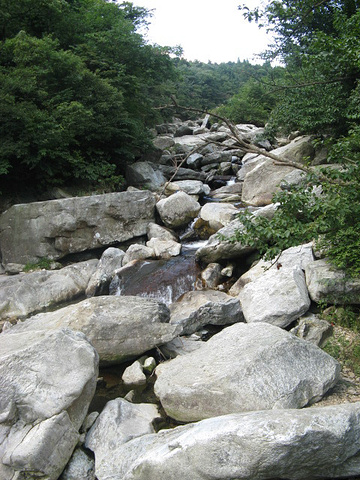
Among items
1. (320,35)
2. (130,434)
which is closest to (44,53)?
(320,35)

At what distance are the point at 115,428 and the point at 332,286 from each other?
3543mm

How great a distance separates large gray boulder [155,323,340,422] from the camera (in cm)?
345

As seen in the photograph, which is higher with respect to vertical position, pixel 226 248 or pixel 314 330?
pixel 226 248

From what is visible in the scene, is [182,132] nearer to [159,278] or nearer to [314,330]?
[159,278]

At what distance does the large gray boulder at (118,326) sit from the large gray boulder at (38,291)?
2301 millimetres

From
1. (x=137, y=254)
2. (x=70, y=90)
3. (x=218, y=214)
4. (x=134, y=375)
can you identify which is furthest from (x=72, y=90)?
(x=134, y=375)

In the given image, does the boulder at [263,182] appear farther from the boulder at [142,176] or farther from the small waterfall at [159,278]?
the boulder at [142,176]

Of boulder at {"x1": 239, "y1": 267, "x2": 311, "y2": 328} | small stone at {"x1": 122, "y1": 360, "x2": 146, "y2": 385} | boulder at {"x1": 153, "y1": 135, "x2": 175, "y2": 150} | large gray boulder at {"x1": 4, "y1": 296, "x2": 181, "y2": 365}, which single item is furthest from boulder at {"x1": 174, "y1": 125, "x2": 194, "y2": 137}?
small stone at {"x1": 122, "y1": 360, "x2": 146, "y2": 385}

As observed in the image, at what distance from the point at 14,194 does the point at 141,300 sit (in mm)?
7395

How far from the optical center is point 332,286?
5094 millimetres

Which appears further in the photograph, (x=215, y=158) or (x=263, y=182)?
(x=215, y=158)

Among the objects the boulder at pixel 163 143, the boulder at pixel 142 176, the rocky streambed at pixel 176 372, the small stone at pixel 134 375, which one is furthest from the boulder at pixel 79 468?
the boulder at pixel 163 143

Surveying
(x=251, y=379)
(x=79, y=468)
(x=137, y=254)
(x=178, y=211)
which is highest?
(x=178, y=211)

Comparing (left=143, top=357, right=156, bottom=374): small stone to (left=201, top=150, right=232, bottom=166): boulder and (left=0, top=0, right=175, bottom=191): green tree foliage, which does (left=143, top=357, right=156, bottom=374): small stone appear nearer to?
(left=0, top=0, right=175, bottom=191): green tree foliage
